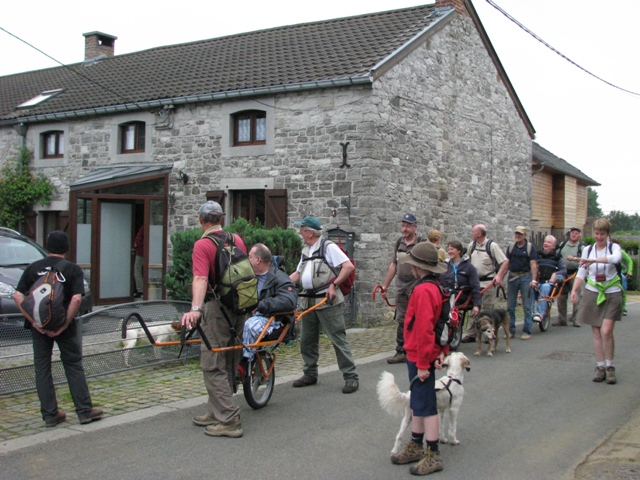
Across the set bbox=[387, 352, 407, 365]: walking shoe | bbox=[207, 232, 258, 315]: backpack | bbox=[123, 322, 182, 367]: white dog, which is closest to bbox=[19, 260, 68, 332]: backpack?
bbox=[207, 232, 258, 315]: backpack

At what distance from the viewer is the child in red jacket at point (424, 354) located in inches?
183

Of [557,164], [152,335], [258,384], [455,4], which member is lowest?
[258,384]

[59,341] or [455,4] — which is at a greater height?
[455,4]

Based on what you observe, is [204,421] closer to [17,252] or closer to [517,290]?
[517,290]

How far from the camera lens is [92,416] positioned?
587 centimetres

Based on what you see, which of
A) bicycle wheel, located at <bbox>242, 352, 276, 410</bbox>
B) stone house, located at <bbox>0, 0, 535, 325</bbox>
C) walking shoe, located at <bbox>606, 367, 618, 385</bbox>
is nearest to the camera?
bicycle wheel, located at <bbox>242, 352, 276, 410</bbox>

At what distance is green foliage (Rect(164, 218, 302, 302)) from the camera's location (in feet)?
32.4

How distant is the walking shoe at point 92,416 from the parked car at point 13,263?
12.3ft

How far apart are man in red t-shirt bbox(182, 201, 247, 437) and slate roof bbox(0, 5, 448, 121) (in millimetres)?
8256

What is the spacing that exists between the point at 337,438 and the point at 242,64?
496 inches

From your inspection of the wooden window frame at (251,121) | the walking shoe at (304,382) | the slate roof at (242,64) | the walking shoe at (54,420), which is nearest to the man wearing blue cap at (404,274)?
the walking shoe at (304,382)

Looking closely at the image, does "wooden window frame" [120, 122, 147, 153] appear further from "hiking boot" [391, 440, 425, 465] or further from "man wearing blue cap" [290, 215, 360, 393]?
"hiking boot" [391, 440, 425, 465]

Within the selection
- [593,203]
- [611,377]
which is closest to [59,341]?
[611,377]

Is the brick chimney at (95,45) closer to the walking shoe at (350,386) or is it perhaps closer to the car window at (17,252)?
the car window at (17,252)
